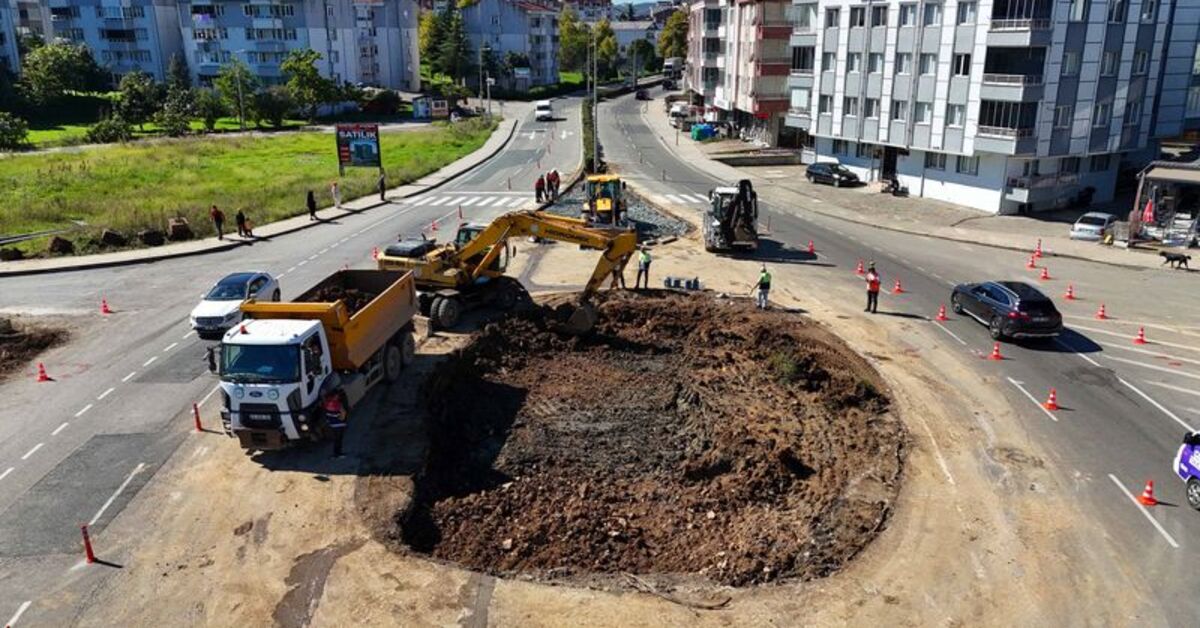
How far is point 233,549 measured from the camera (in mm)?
15523

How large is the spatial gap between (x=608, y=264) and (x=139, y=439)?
1435cm

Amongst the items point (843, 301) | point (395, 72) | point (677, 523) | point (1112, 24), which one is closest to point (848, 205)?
point (1112, 24)

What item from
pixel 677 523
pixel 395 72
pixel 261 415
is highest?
pixel 395 72

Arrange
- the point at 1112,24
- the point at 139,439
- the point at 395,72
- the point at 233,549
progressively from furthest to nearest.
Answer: the point at 395,72, the point at 1112,24, the point at 139,439, the point at 233,549

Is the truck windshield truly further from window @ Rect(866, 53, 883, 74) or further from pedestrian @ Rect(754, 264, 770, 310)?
window @ Rect(866, 53, 883, 74)

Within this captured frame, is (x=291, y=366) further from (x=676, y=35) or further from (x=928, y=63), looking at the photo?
(x=676, y=35)

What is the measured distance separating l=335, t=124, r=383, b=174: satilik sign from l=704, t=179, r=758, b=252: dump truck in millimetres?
28693

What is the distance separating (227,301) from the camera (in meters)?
26.9

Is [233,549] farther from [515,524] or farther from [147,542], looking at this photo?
[515,524]

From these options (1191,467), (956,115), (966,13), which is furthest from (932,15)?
(1191,467)

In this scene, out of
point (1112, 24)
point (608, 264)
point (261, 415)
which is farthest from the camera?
point (1112, 24)

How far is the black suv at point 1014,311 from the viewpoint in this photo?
26.2 metres

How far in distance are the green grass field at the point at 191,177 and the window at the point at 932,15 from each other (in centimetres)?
3553

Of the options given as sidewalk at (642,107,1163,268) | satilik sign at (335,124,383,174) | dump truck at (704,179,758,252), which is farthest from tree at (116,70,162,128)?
dump truck at (704,179,758,252)
